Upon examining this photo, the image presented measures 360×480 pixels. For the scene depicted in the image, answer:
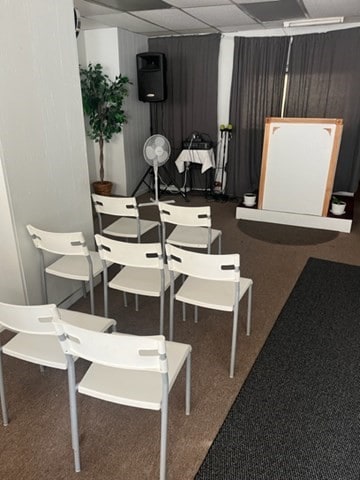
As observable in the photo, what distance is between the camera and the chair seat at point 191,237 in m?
3.11

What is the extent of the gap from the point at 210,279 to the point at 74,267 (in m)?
1.09

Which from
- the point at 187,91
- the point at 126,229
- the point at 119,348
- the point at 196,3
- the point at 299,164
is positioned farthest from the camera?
the point at 187,91

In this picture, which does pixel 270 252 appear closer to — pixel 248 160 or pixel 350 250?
pixel 350 250

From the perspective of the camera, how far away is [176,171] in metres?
6.38

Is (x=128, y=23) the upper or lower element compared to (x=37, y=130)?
upper

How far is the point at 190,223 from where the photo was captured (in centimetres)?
312

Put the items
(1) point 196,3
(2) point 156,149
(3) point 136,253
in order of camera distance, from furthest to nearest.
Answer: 1. (2) point 156,149
2. (1) point 196,3
3. (3) point 136,253

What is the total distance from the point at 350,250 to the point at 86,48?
4.62m

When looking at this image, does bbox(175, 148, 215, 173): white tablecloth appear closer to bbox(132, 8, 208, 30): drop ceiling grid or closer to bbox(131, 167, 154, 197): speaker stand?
bbox(131, 167, 154, 197): speaker stand

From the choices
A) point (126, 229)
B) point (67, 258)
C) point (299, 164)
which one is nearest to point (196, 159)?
point (299, 164)

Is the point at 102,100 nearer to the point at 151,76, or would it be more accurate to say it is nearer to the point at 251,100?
the point at 151,76

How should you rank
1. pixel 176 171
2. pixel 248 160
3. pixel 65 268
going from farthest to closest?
1. pixel 176 171
2. pixel 248 160
3. pixel 65 268

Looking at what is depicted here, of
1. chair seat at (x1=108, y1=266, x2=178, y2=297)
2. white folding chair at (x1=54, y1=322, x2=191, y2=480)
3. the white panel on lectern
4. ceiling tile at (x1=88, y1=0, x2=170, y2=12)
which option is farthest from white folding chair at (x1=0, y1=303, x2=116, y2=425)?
the white panel on lectern

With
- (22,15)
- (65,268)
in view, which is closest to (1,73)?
(22,15)
